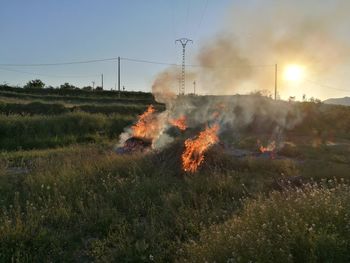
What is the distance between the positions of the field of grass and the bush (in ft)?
0.04

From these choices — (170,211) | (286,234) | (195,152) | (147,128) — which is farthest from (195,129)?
(286,234)

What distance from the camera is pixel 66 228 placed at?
8.38 metres

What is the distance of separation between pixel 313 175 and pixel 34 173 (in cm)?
721

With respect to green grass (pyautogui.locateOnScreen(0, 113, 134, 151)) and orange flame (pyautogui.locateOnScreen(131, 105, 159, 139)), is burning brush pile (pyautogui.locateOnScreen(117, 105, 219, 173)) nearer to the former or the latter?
orange flame (pyautogui.locateOnScreen(131, 105, 159, 139))

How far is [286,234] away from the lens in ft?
18.7

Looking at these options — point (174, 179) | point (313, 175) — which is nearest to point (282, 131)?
point (313, 175)

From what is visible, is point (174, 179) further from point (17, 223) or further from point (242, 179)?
point (17, 223)

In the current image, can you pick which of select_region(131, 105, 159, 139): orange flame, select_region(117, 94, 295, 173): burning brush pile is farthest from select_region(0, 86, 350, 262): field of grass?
select_region(131, 105, 159, 139): orange flame

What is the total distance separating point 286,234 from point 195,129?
1768 cm

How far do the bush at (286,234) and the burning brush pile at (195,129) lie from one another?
5710 millimetres

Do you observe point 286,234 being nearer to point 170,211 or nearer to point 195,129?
point 170,211

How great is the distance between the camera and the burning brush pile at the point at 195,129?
1347 centimetres

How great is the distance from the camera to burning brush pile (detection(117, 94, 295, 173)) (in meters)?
13.5

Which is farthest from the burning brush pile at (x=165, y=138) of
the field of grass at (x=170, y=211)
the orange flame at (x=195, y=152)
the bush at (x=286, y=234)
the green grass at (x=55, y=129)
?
the green grass at (x=55, y=129)
